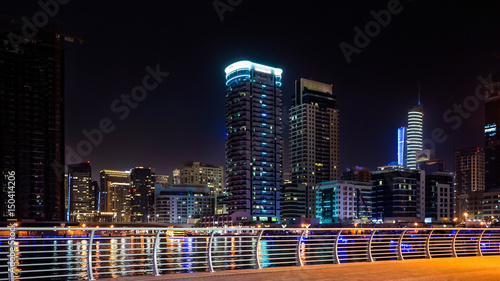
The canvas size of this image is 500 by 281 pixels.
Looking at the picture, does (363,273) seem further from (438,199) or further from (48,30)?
(438,199)

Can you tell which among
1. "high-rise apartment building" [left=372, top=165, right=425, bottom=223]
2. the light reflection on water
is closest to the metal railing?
the light reflection on water

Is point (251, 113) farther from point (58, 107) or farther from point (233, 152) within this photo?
point (58, 107)

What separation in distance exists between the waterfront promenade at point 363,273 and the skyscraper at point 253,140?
156055 millimetres

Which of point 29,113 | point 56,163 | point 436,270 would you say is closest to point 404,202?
point 56,163

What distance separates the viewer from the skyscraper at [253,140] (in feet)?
565

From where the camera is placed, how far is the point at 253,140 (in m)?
177

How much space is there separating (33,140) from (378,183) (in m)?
118

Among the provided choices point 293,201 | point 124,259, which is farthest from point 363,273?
point 293,201

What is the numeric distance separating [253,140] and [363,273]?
165294mm

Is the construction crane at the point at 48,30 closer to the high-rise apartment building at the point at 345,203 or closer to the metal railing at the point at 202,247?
the high-rise apartment building at the point at 345,203

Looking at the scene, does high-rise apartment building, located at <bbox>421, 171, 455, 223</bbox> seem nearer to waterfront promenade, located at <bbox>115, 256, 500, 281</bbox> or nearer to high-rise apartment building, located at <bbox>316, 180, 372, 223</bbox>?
high-rise apartment building, located at <bbox>316, 180, 372, 223</bbox>

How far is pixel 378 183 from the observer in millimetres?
173625

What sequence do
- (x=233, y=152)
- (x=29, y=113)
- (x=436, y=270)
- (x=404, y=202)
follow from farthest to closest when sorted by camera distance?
1. (x=233, y=152)
2. (x=404, y=202)
3. (x=29, y=113)
4. (x=436, y=270)

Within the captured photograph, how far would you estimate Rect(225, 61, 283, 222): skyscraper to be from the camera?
172250 mm
